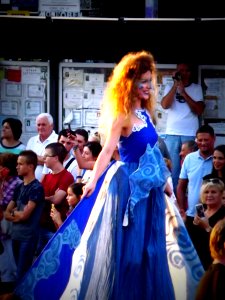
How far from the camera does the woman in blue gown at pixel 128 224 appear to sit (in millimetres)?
7777

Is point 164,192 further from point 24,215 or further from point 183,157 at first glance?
point 183,157

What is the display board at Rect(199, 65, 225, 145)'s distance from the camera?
1205cm

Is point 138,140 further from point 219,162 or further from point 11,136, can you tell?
point 11,136

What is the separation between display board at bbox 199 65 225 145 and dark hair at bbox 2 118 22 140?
7.04ft

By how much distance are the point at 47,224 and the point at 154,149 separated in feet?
9.25

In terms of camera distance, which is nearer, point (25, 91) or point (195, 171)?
point (195, 171)

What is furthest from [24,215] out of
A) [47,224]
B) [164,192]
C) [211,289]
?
[211,289]

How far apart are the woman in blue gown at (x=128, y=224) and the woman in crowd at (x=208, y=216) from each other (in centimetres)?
88

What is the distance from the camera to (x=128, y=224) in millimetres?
7828

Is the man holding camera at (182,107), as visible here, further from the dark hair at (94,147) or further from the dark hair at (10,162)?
the dark hair at (10,162)

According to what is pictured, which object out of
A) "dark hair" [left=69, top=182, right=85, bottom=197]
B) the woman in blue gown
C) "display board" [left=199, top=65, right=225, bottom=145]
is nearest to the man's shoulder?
"display board" [left=199, top=65, right=225, bottom=145]

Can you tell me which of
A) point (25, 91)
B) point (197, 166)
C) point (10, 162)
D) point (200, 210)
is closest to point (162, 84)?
point (25, 91)

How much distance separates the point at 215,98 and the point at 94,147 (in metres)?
2.42

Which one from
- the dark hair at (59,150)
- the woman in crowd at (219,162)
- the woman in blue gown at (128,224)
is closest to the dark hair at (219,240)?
the woman in blue gown at (128,224)
